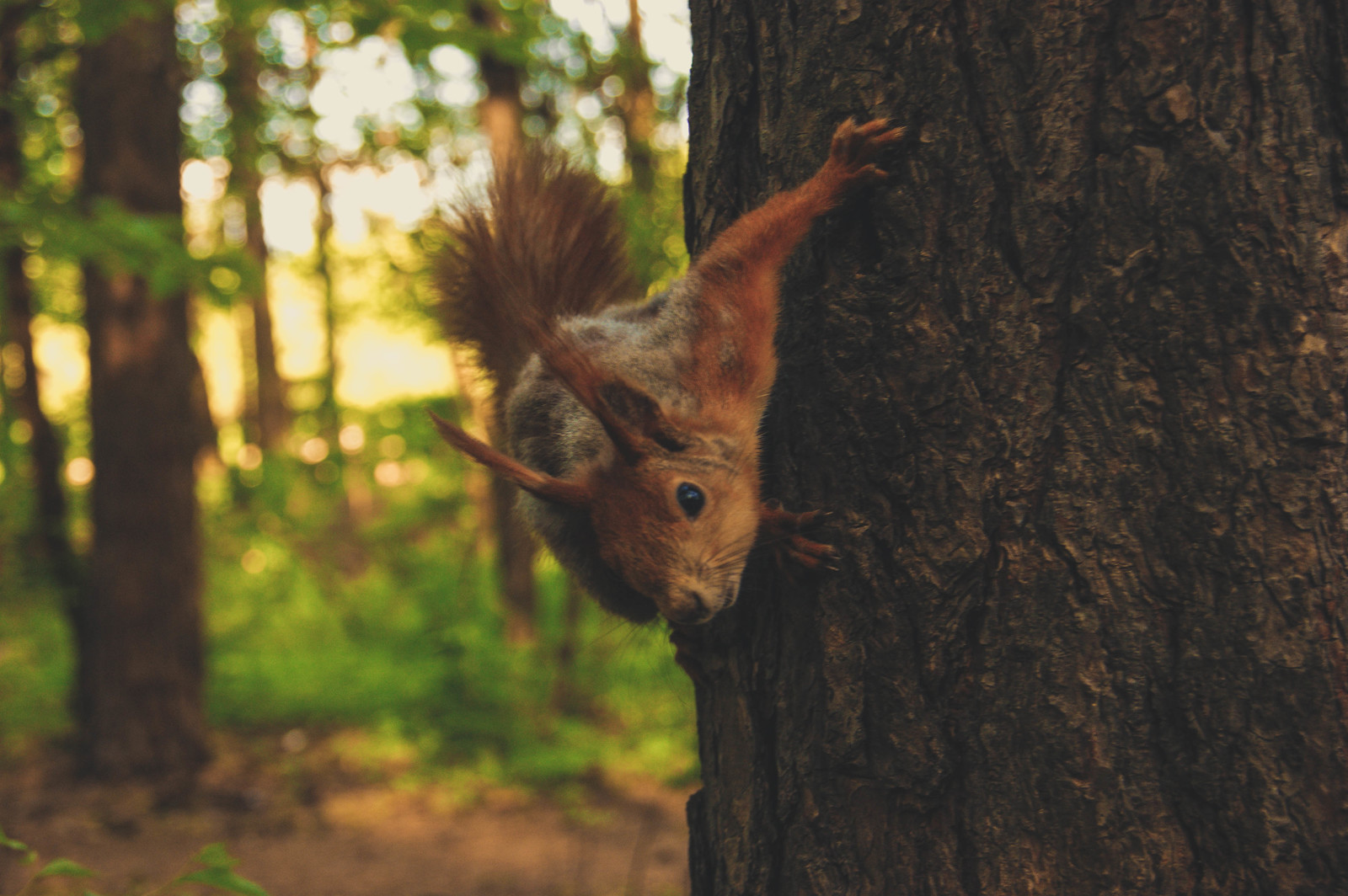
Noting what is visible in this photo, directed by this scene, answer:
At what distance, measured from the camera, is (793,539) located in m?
1.52

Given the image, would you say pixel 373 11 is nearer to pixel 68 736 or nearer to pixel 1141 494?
pixel 1141 494

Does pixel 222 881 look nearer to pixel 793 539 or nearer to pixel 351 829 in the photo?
pixel 793 539

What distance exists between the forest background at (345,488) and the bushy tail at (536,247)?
4.38ft

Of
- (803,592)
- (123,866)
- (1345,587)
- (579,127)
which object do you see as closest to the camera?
(1345,587)

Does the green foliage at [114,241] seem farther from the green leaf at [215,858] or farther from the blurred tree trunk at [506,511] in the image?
the green leaf at [215,858]

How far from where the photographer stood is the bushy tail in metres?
2.06

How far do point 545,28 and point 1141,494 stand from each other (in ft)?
14.9

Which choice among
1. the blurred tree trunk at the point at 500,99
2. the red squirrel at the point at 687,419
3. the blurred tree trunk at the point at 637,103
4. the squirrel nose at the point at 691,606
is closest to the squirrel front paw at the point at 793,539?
the red squirrel at the point at 687,419

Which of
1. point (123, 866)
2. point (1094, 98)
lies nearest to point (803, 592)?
point (1094, 98)

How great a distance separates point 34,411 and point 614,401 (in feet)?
22.1

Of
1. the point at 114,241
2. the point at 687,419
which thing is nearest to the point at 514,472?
the point at 687,419

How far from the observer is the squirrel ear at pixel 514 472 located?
57.8 inches

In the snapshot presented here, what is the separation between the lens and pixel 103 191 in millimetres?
5648

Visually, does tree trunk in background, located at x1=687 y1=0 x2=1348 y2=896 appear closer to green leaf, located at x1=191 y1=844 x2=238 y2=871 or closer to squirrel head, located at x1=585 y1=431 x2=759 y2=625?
squirrel head, located at x1=585 y1=431 x2=759 y2=625
